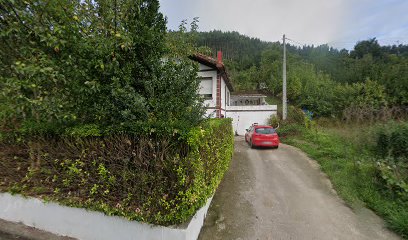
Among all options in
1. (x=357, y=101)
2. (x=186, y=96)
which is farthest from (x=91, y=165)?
(x=357, y=101)

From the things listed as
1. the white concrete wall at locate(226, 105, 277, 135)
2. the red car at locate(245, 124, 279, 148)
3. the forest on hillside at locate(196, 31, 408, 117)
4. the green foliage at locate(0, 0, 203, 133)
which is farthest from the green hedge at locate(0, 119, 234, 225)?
the white concrete wall at locate(226, 105, 277, 135)

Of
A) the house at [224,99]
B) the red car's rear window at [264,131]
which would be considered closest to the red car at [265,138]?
the red car's rear window at [264,131]

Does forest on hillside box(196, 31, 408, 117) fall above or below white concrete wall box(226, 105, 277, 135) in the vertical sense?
above

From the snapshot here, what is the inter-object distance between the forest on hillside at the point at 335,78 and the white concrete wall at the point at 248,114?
19.1 ft

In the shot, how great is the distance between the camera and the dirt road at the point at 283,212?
3527 mm

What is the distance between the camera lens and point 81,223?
3334 millimetres

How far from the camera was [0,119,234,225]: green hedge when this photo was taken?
2.95 m

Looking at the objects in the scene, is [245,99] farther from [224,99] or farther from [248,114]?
[224,99]

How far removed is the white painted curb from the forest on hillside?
475 centimetres

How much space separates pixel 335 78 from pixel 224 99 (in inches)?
1385

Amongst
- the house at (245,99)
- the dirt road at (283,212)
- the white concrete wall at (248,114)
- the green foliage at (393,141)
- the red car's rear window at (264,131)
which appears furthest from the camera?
the house at (245,99)

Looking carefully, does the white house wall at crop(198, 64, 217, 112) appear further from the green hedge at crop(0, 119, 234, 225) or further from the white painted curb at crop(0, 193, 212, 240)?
the white painted curb at crop(0, 193, 212, 240)

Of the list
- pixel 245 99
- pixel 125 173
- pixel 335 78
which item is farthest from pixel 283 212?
pixel 335 78

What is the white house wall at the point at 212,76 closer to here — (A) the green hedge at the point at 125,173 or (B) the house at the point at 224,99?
(B) the house at the point at 224,99
